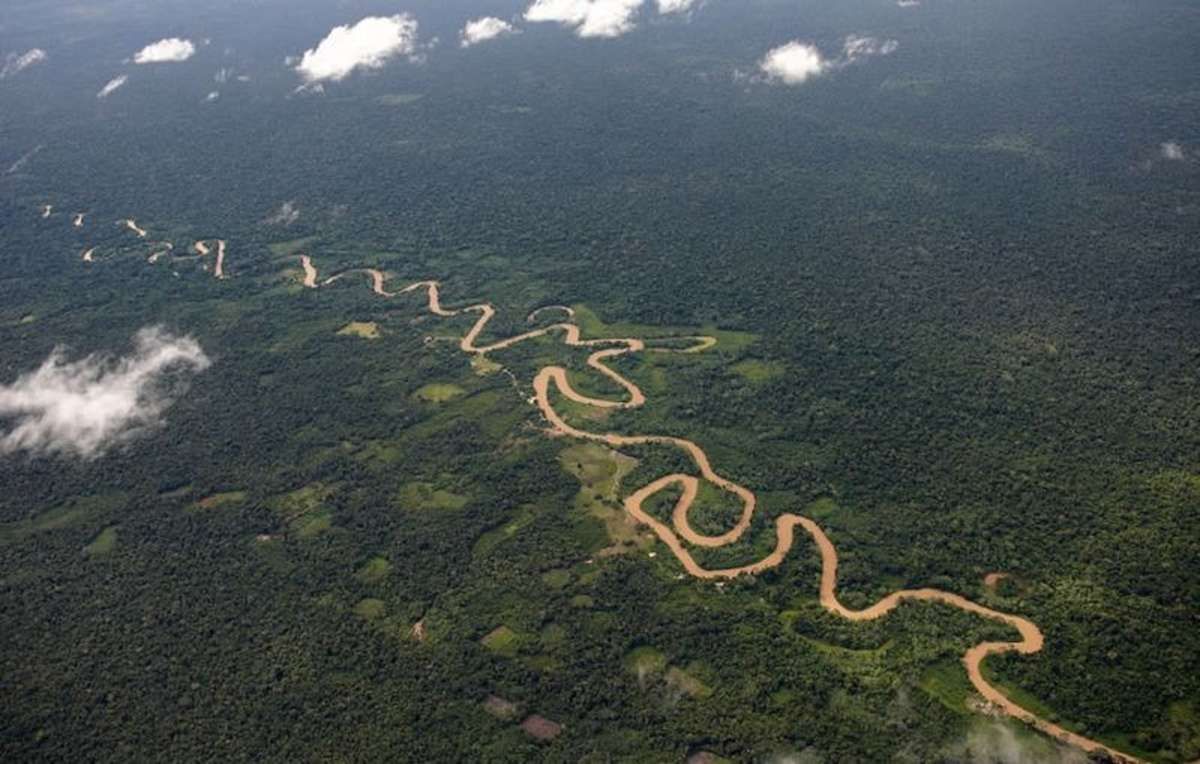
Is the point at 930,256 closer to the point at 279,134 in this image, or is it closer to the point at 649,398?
the point at 649,398

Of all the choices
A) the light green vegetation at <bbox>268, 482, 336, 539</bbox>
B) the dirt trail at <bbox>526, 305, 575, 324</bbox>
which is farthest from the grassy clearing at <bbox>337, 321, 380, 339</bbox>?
the light green vegetation at <bbox>268, 482, 336, 539</bbox>

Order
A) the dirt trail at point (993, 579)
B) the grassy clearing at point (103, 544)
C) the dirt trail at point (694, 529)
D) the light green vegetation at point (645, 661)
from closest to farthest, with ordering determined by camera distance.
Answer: the dirt trail at point (694, 529) < the light green vegetation at point (645, 661) < the dirt trail at point (993, 579) < the grassy clearing at point (103, 544)

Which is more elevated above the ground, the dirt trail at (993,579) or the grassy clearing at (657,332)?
the grassy clearing at (657,332)

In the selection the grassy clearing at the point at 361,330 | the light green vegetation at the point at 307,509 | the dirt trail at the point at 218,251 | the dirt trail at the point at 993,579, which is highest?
the dirt trail at the point at 218,251

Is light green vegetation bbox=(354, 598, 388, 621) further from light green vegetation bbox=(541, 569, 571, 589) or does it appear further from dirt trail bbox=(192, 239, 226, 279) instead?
dirt trail bbox=(192, 239, 226, 279)

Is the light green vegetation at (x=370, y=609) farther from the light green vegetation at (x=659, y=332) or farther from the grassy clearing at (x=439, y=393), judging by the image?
the light green vegetation at (x=659, y=332)

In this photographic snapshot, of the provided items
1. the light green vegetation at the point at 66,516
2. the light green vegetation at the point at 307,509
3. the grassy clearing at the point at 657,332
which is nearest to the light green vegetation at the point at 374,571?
the light green vegetation at the point at 307,509

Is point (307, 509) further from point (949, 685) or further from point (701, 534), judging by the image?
point (949, 685)

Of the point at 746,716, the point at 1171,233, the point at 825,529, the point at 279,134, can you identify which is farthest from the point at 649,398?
the point at 279,134
